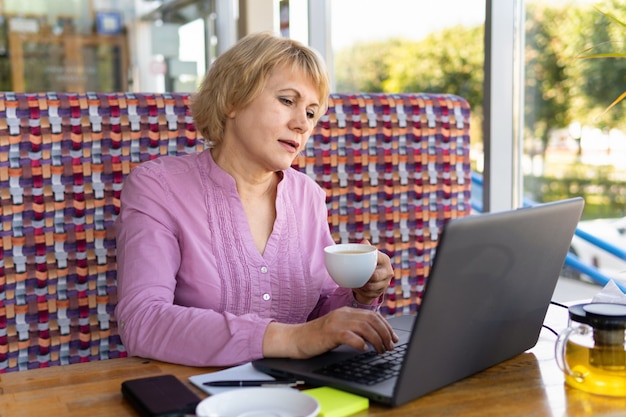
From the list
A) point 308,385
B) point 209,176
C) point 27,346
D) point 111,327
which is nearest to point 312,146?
point 209,176

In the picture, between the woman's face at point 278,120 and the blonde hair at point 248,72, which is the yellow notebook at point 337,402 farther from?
the blonde hair at point 248,72

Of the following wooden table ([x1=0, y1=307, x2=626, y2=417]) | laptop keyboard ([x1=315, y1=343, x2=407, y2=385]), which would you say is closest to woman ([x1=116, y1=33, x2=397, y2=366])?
wooden table ([x1=0, y1=307, x2=626, y2=417])

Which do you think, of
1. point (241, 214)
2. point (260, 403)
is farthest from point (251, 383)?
point (241, 214)

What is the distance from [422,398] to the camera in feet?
3.30

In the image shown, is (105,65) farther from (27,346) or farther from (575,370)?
(575,370)

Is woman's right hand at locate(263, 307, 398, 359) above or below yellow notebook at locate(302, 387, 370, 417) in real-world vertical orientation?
above

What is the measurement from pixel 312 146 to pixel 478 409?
4.10 feet

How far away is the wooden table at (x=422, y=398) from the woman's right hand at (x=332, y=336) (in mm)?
125

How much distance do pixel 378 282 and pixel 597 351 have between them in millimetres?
503

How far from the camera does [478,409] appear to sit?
978 millimetres

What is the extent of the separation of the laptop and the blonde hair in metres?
0.69

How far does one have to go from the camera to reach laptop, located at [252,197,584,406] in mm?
926

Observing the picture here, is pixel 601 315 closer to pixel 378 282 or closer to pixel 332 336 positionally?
pixel 332 336

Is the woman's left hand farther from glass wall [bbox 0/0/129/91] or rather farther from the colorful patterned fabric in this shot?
glass wall [bbox 0/0/129/91]
